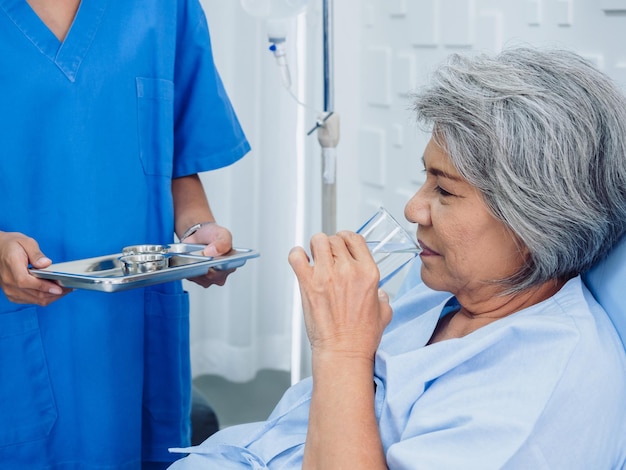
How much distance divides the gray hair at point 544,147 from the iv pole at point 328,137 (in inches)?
29.7

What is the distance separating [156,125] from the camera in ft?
4.83

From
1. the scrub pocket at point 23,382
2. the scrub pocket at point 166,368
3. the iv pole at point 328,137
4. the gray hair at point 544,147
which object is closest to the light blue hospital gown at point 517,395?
the gray hair at point 544,147

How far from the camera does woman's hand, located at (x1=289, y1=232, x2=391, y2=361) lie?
109 centimetres

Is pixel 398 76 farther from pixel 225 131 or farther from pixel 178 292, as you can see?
pixel 178 292

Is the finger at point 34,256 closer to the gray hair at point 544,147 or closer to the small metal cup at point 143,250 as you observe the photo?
the small metal cup at point 143,250

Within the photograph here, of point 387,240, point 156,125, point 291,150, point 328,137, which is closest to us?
point 387,240

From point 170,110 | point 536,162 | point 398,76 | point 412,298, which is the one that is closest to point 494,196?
point 536,162

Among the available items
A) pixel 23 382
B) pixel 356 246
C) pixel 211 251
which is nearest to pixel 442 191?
pixel 356 246

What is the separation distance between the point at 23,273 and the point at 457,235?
0.62m

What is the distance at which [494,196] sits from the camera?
41.9 inches

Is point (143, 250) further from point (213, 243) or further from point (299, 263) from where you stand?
point (299, 263)

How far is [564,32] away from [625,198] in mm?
674

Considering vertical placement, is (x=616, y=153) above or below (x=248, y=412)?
above

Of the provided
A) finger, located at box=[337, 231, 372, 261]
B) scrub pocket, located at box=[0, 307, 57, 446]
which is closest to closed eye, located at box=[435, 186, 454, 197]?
finger, located at box=[337, 231, 372, 261]
